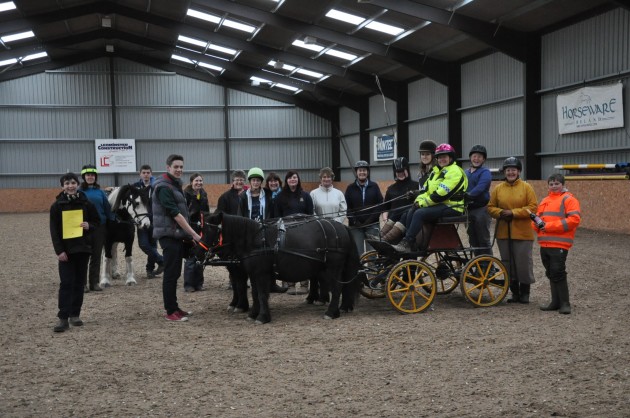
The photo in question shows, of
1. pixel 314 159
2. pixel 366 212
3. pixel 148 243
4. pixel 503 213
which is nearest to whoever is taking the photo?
pixel 503 213

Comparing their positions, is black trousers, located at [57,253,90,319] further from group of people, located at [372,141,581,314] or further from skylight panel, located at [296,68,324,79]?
skylight panel, located at [296,68,324,79]

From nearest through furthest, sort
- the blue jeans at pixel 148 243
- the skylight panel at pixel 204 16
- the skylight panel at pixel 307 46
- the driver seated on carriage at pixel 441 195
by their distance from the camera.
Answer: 1. the driver seated on carriage at pixel 441 195
2. the blue jeans at pixel 148 243
3. the skylight panel at pixel 204 16
4. the skylight panel at pixel 307 46

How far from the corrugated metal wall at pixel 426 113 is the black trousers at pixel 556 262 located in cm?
1471

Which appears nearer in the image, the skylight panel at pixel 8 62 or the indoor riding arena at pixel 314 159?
the indoor riding arena at pixel 314 159

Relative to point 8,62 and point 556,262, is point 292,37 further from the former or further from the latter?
→ point 556,262

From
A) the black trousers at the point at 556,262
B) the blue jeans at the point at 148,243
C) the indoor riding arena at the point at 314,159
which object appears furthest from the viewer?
the blue jeans at the point at 148,243

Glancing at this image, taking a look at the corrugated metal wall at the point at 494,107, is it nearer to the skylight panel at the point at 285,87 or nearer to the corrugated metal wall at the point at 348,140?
the corrugated metal wall at the point at 348,140

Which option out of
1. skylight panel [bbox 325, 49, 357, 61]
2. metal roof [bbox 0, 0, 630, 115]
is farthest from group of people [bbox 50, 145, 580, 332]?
skylight panel [bbox 325, 49, 357, 61]

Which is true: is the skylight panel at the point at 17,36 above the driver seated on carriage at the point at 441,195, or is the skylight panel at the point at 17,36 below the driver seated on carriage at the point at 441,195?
above

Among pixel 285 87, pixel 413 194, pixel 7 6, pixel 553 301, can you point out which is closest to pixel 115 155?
pixel 285 87

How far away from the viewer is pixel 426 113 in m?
22.3

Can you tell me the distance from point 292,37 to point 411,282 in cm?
1542

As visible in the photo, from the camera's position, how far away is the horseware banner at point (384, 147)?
81.3ft

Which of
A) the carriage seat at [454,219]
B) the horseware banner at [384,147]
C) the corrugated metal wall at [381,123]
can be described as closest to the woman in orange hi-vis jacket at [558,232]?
the carriage seat at [454,219]
